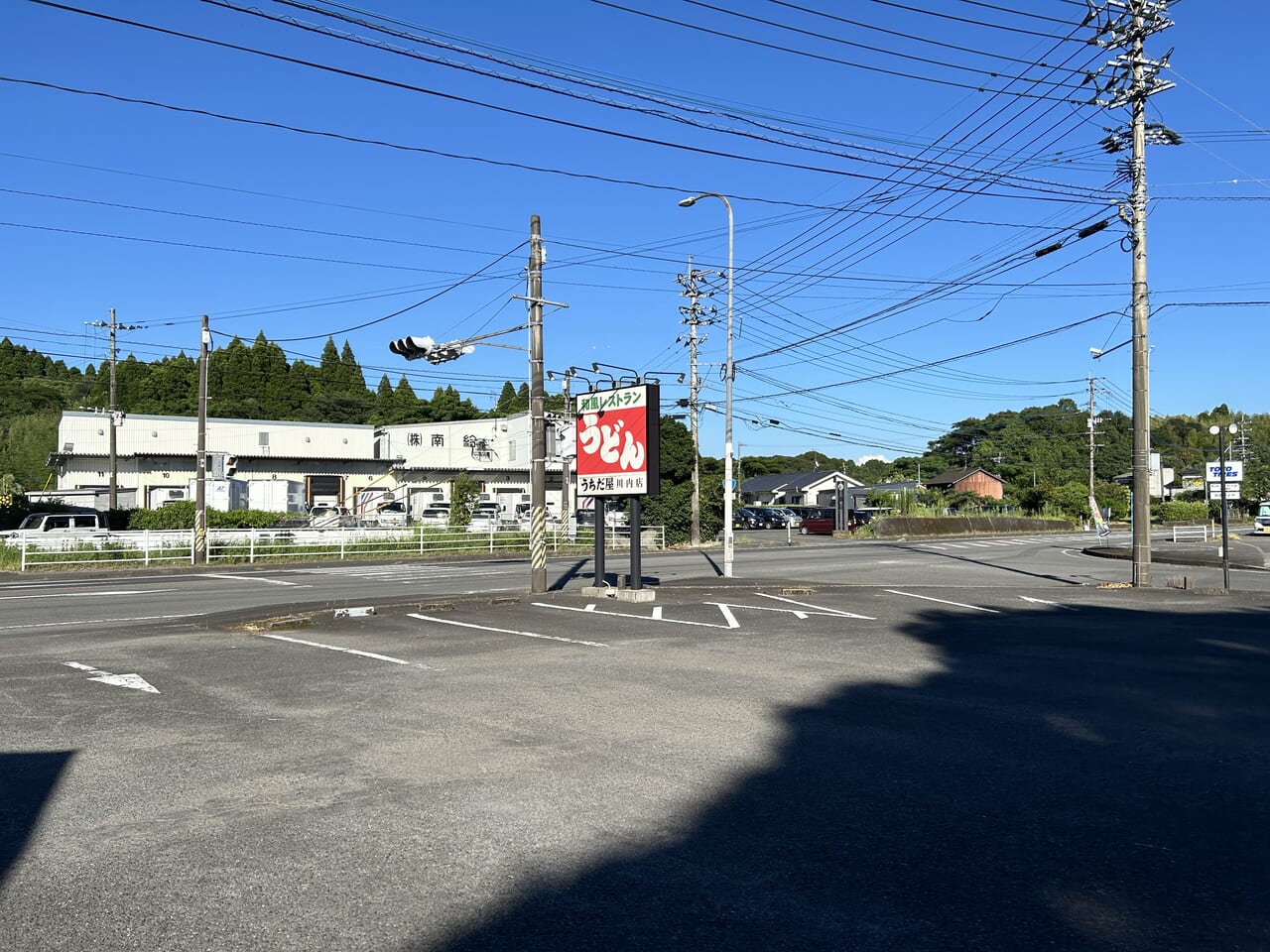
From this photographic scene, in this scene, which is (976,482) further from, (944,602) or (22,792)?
(22,792)

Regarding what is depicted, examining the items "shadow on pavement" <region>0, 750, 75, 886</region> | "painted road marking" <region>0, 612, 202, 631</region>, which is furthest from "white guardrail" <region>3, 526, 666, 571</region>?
"shadow on pavement" <region>0, 750, 75, 886</region>

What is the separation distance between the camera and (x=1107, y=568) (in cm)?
3247

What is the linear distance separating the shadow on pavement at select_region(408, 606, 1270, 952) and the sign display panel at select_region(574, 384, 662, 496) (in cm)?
981

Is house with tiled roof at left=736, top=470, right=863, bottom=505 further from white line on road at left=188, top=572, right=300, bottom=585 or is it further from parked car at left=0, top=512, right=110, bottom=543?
white line on road at left=188, top=572, right=300, bottom=585

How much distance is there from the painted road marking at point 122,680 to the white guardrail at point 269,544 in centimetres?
2031

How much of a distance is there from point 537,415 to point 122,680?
11.6 meters

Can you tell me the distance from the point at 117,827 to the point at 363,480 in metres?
68.2

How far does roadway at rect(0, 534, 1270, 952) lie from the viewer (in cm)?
441

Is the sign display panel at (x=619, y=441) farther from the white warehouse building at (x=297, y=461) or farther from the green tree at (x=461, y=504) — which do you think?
the white warehouse building at (x=297, y=461)

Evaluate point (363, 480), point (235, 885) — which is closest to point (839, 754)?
point (235, 885)

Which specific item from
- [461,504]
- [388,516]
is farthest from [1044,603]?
[388,516]

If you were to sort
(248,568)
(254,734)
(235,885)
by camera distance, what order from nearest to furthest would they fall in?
(235,885)
(254,734)
(248,568)

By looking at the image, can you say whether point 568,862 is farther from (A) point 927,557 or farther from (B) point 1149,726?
(A) point 927,557

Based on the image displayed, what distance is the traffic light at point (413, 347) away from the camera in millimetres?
20734
